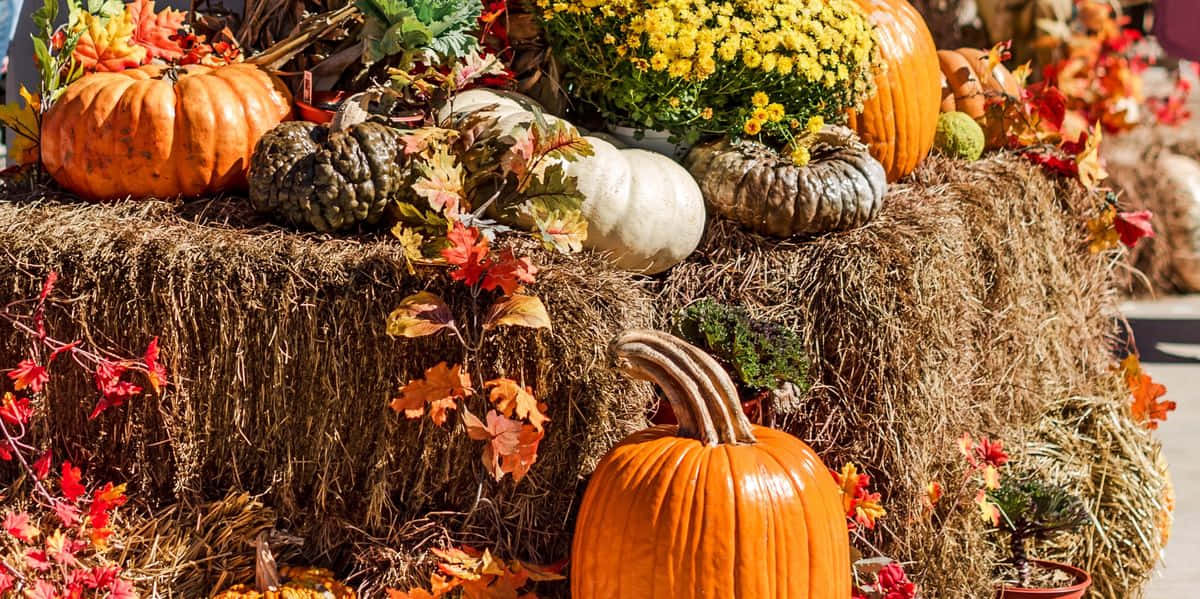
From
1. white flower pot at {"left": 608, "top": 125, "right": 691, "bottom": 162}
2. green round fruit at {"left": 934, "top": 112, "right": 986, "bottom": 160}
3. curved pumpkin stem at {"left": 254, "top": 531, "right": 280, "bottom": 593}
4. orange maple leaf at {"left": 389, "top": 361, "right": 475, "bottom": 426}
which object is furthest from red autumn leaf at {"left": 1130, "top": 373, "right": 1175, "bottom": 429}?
curved pumpkin stem at {"left": 254, "top": 531, "right": 280, "bottom": 593}

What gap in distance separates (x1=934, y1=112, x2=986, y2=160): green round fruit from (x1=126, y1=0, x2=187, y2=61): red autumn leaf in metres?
2.37

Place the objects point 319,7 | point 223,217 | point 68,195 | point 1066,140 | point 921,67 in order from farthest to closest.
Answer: point 1066,140 → point 921,67 → point 319,7 → point 68,195 → point 223,217

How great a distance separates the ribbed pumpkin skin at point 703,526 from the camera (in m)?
2.56

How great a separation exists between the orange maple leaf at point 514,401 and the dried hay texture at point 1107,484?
1865 mm

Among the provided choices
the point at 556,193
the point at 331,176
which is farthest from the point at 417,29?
the point at 556,193

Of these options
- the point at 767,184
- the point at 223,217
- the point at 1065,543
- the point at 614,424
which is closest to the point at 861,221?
the point at 767,184

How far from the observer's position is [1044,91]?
4.79m

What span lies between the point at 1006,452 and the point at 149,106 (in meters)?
2.61

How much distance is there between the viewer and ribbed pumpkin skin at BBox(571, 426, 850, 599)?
256cm

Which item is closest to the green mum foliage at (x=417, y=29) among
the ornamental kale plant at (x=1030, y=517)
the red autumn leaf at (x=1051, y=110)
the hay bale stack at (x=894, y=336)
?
the hay bale stack at (x=894, y=336)

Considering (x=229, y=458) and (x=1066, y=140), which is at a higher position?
(x=1066, y=140)

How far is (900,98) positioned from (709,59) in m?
0.86

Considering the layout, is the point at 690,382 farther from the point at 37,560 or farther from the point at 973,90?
the point at 973,90

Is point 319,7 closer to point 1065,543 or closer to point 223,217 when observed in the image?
point 223,217
